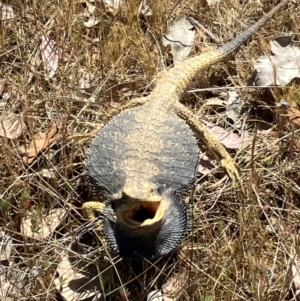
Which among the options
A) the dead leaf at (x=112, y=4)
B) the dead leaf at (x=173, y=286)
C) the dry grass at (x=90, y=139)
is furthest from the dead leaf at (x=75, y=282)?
the dead leaf at (x=112, y=4)

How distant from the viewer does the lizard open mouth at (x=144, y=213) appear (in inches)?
100

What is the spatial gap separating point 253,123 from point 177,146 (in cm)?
56

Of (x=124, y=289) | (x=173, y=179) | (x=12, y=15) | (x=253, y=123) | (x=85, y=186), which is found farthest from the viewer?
(x=12, y=15)

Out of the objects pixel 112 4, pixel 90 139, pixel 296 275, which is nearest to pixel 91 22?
pixel 112 4

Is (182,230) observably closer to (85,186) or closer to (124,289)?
(124,289)

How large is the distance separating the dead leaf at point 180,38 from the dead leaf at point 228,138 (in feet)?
1.30

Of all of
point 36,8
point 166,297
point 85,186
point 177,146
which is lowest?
point 166,297

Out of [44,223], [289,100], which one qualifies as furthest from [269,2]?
[44,223]

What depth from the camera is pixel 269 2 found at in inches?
144

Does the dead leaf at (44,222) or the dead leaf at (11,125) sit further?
the dead leaf at (11,125)

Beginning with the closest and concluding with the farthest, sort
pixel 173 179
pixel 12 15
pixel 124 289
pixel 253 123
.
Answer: pixel 124 289, pixel 173 179, pixel 253 123, pixel 12 15

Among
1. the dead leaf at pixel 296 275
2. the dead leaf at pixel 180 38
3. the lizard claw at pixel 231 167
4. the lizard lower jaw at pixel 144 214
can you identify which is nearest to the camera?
the lizard lower jaw at pixel 144 214

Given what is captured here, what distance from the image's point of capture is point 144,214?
268 cm

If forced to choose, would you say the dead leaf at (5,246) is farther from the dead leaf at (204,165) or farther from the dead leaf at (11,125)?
the dead leaf at (204,165)
